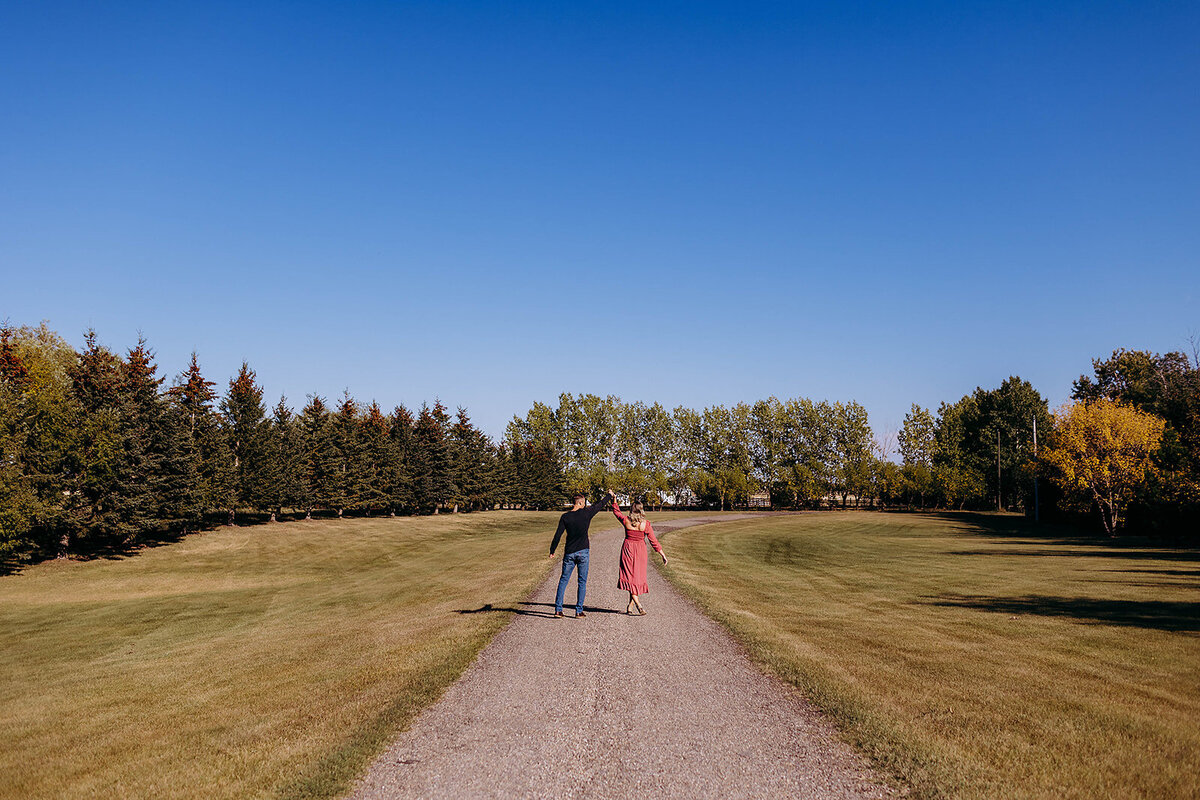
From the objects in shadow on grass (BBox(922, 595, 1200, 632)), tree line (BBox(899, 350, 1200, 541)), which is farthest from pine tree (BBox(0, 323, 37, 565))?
tree line (BBox(899, 350, 1200, 541))

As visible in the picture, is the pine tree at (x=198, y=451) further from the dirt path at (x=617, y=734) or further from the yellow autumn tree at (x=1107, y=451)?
the yellow autumn tree at (x=1107, y=451)

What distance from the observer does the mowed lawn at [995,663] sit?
597cm

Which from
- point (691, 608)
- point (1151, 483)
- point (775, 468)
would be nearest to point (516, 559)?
point (691, 608)

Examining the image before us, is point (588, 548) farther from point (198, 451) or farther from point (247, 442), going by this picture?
point (247, 442)

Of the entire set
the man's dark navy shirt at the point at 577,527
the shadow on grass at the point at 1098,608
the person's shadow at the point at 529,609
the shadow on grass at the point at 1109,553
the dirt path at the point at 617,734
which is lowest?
the shadow on grass at the point at 1109,553

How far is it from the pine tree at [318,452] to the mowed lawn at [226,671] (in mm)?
28603

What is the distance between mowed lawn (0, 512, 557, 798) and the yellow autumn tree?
128 ft

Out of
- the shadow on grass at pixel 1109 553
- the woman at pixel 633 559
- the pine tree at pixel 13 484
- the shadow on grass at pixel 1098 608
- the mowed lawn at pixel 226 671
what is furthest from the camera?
the shadow on grass at pixel 1109 553

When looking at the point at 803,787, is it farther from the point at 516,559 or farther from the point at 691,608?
the point at 516,559

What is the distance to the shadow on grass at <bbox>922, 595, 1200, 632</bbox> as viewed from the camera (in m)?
13.5

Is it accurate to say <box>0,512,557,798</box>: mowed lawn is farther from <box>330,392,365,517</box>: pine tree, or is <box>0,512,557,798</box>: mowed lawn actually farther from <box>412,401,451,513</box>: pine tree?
<box>412,401,451,513</box>: pine tree

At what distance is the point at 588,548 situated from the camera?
42.1 ft

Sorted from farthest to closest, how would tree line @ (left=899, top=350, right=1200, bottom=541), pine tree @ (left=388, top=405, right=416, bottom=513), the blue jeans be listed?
pine tree @ (left=388, top=405, right=416, bottom=513)
tree line @ (left=899, top=350, right=1200, bottom=541)
the blue jeans

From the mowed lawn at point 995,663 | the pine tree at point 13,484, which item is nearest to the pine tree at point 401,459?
the pine tree at point 13,484
